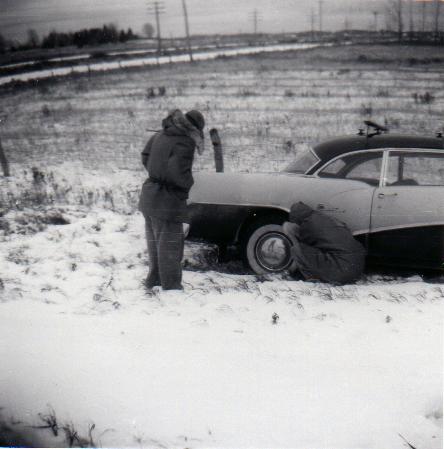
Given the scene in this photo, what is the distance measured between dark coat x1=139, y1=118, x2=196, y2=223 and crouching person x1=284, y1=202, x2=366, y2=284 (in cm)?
84

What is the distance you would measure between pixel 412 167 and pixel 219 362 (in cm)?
212

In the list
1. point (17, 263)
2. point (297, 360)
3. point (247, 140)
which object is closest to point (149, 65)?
point (247, 140)

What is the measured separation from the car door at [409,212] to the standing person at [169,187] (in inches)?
55.4

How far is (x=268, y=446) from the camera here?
2666 mm

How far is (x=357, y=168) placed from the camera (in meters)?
4.06

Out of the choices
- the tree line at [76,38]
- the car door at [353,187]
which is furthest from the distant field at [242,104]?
the car door at [353,187]

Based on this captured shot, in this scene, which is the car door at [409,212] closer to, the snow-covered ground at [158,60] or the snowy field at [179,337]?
the snowy field at [179,337]

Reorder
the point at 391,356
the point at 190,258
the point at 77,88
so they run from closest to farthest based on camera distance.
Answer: the point at 391,356 → the point at 190,258 → the point at 77,88

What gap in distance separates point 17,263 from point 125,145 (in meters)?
2.08

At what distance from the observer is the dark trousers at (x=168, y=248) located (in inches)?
146

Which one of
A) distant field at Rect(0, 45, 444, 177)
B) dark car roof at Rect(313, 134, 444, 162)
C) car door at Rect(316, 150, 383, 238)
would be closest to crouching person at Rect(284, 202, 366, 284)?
car door at Rect(316, 150, 383, 238)

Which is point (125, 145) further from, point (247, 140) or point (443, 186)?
point (443, 186)

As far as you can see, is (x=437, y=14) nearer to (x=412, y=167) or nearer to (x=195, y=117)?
(x=412, y=167)

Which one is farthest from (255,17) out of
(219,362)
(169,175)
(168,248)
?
(219,362)
